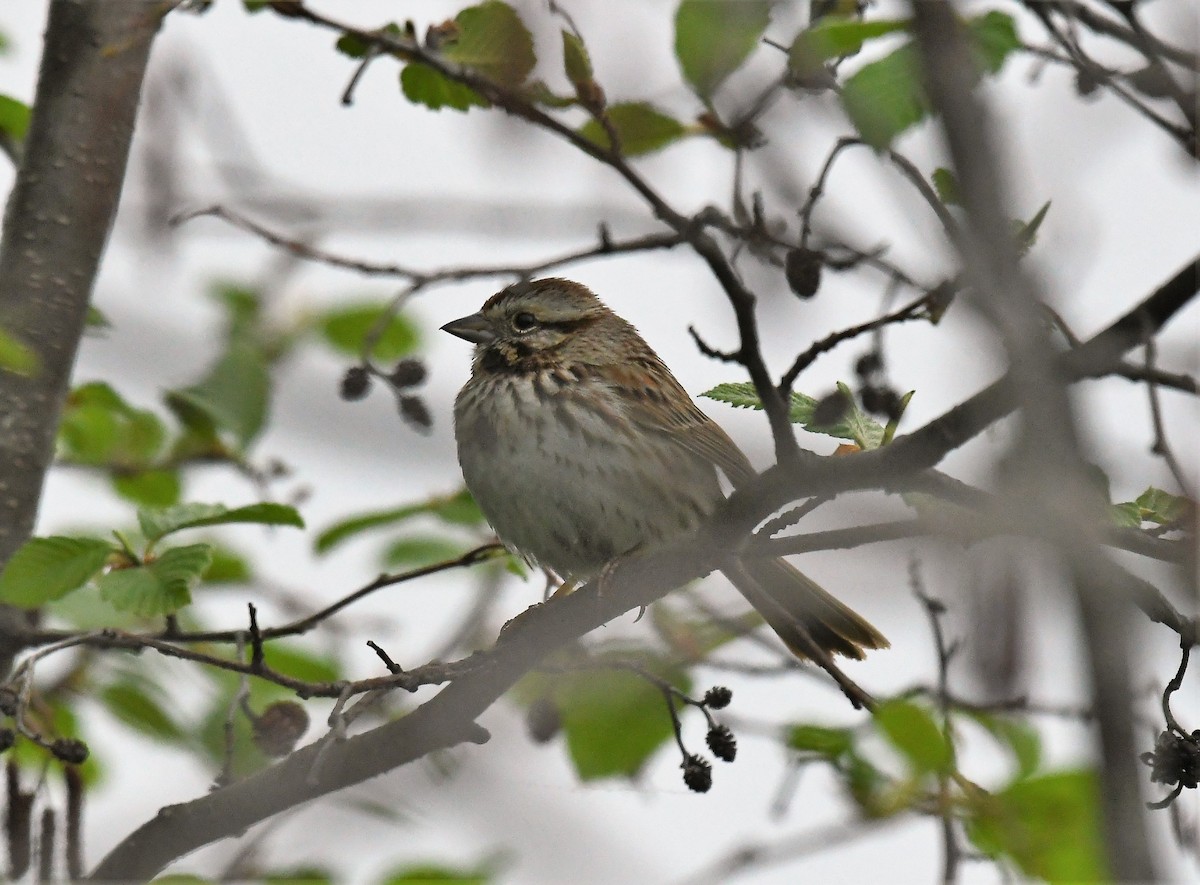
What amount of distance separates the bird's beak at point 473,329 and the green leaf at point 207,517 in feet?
6.50

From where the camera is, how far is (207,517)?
3816 mm

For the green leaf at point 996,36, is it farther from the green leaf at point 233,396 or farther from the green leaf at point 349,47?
the green leaf at point 233,396

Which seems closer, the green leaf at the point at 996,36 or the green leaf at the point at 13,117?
the green leaf at the point at 996,36

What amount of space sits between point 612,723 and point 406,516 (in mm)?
839

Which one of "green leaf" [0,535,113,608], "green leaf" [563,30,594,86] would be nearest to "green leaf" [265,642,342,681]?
Result: "green leaf" [0,535,113,608]

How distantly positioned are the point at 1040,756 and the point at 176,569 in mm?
2063

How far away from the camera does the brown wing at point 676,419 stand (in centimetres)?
539

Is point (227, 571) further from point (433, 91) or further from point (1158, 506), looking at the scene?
point (1158, 506)

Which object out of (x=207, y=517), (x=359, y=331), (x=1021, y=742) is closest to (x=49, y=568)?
(x=207, y=517)

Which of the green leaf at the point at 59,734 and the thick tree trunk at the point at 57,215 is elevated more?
the thick tree trunk at the point at 57,215

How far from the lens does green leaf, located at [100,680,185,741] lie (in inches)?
187

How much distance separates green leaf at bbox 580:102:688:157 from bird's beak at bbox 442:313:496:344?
2019 mm

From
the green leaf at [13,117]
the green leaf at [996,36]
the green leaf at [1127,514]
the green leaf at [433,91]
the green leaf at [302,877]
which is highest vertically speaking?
the green leaf at [13,117]

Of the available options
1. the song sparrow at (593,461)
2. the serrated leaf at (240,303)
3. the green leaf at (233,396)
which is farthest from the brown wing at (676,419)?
the serrated leaf at (240,303)
